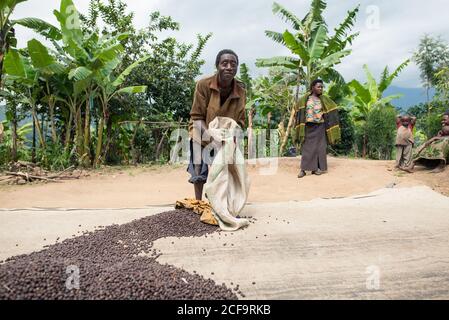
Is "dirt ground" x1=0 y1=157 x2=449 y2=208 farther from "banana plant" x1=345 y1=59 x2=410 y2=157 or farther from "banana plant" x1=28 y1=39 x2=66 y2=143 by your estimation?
"banana plant" x1=345 y1=59 x2=410 y2=157

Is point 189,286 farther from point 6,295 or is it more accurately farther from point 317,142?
point 317,142

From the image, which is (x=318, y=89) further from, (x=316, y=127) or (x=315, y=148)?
(x=315, y=148)

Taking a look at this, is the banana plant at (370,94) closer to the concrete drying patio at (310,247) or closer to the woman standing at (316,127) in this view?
the woman standing at (316,127)

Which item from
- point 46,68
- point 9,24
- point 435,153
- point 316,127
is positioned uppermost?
point 9,24

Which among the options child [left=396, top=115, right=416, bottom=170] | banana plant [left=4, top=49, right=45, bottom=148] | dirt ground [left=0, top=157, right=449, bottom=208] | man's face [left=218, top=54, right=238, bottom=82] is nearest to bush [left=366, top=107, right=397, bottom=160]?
dirt ground [left=0, top=157, right=449, bottom=208]

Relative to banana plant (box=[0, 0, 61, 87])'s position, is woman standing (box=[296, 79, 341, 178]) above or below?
below

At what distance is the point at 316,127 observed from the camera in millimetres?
7148

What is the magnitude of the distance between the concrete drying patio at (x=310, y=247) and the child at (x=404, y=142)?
10.7 feet

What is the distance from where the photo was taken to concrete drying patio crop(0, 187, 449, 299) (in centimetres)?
202

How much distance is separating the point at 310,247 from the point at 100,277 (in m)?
1.40

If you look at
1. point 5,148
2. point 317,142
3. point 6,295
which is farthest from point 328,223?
point 5,148

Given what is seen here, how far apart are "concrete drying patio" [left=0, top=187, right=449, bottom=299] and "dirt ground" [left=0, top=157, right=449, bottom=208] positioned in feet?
4.80

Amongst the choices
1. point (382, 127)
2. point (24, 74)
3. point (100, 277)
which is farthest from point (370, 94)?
point (100, 277)
